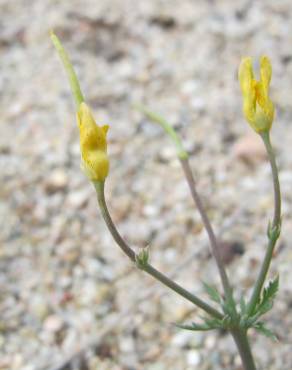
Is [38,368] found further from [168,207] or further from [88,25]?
[88,25]

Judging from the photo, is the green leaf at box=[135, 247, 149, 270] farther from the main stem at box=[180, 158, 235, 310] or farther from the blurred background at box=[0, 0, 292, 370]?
the blurred background at box=[0, 0, 292, 370]

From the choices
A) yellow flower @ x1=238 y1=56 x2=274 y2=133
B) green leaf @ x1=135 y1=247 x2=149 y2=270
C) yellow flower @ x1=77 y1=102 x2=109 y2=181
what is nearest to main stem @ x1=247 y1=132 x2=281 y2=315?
yellow flower @ x1=238 y1=56 x2=274 y2=133

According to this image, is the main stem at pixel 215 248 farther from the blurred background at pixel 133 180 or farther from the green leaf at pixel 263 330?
the blurred background at pixel 133 180

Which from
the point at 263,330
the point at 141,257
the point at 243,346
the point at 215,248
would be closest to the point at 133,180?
the point at 215,248

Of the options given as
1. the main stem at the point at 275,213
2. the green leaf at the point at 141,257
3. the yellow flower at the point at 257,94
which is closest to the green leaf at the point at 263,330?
the main stem at the point at 275,213

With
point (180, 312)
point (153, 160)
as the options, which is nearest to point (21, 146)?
point (153, 160)

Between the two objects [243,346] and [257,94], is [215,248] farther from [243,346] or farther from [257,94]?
[257,94]

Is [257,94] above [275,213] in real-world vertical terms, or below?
above
